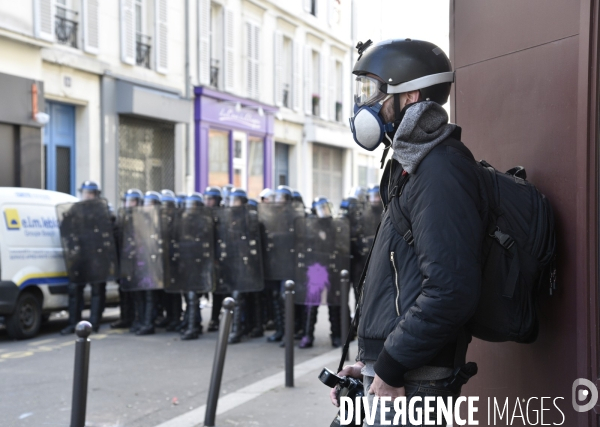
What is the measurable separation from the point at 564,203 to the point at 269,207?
295 inches

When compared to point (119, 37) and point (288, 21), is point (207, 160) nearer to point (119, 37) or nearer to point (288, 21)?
point (119, 37)

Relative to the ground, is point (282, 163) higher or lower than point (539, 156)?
higher

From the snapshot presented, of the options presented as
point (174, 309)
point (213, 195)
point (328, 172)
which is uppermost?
point (328, 172)

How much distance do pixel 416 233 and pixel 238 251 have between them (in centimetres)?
789

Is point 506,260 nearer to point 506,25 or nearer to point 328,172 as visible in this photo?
point 506,25

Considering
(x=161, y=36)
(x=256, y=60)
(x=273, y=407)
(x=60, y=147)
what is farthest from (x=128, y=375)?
(x=256, y=60)

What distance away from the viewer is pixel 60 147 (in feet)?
58.3

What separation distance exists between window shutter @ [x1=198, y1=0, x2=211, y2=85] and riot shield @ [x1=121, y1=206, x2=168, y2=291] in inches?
483

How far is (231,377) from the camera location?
7.61 m

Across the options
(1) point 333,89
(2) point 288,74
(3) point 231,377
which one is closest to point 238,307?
(3) point 231,377

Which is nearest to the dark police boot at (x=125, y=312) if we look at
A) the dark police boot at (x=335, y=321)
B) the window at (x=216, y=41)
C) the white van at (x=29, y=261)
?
the white van at (x=29, y=261)

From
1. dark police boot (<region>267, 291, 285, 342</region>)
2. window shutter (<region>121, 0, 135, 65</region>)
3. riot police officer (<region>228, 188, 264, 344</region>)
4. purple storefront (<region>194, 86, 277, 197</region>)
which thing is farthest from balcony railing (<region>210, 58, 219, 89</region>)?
dark police boot (<region>267, 291, 285, 342</region>)

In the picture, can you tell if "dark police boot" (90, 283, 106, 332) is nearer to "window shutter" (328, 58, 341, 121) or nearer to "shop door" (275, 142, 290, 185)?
"shop door" (275, 142, 290, 185)

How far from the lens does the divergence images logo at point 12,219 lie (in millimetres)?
9805
